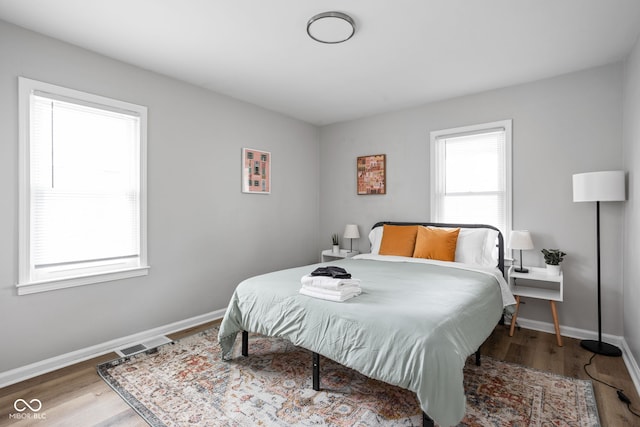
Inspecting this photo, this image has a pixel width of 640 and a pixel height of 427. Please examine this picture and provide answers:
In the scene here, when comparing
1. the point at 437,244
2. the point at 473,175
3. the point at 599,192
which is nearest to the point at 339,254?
the point at 437,244

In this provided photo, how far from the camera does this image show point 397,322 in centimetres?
181

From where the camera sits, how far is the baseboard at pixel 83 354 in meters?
2.43

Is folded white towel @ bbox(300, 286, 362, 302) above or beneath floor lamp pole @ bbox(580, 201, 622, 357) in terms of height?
above

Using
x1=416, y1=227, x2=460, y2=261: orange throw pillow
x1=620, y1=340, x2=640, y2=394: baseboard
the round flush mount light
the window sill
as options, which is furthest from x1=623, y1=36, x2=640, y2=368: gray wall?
the window sill

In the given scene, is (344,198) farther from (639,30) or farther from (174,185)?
(639,30)

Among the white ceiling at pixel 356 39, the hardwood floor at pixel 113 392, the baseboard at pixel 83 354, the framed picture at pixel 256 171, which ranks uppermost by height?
the white ceiling at pixel 356 39

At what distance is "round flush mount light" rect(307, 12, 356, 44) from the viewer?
7.66ft

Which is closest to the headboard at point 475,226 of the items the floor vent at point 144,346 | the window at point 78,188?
the floor vent at point 144,346

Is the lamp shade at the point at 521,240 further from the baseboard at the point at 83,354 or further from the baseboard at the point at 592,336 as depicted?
the baseboard at the point at 83,354

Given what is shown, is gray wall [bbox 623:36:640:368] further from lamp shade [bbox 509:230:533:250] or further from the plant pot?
lamp shade [bbox 509:230:533:250]

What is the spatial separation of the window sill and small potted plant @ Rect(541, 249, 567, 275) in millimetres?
3943

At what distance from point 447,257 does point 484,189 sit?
99 centimetres

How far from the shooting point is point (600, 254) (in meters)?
3.07

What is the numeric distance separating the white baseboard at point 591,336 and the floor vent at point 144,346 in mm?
3681
